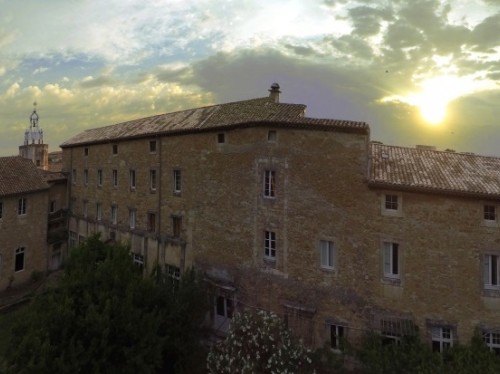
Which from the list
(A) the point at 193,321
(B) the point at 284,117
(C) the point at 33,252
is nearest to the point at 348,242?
(B) the point at 284,117

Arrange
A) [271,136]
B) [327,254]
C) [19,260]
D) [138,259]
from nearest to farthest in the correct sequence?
[327,254] → [271,136] → [138,259] → [19,260]

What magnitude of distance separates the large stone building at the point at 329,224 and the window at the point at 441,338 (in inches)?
2.1

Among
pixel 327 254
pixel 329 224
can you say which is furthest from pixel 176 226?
pixel 329 224

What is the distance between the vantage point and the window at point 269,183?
828 inches

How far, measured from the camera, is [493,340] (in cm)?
1677

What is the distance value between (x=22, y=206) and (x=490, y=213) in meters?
35.4

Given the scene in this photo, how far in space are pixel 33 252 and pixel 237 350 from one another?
25552 millimetres

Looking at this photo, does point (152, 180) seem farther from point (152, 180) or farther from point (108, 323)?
point (108, 323)

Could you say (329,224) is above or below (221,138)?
below

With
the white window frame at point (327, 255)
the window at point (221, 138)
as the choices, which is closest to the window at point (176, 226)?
the window at point (221, 138)

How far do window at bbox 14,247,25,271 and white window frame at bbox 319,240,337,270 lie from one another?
91.2ft

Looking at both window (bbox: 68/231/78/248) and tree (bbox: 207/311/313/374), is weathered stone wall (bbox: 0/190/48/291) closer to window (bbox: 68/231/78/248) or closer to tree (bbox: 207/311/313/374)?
window (bbox: 68/231/78/248)

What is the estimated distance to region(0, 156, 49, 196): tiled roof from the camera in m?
32.8

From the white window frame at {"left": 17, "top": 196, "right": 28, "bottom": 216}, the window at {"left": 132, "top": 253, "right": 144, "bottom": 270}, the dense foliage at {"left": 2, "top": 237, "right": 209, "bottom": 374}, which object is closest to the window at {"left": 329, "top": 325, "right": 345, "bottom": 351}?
the dense foliage at {"left": 2, "top": 237, "right": 209, "bottom": 374}
